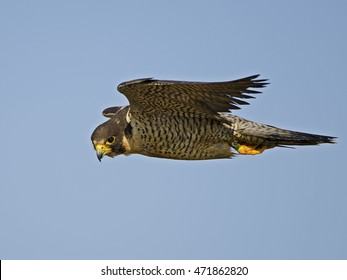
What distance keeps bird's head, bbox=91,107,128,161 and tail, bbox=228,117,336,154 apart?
1.43 metres

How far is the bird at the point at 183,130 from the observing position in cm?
1041

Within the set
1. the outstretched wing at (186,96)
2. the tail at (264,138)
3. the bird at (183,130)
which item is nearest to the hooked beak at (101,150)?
the bird at (183,130)

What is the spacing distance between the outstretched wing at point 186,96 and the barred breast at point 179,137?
12cm

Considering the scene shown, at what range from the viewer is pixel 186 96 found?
10398 mm

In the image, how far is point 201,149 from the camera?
1105cm

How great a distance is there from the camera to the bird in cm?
1041

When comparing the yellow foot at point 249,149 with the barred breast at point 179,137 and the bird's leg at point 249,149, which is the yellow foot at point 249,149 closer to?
the bird's leg at point 249,149

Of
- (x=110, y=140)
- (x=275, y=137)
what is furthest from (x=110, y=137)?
(x=275, y=137)

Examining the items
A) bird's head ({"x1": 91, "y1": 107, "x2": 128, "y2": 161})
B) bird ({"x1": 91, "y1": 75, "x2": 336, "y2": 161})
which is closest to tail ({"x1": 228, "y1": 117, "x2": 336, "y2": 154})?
bird ({"x1": 91, "y1": 75, "x2": 336, "y2": 161})

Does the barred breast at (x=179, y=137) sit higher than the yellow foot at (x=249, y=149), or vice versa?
the barred breast at (x=179, y=137)
